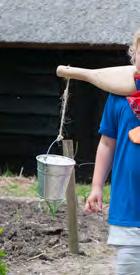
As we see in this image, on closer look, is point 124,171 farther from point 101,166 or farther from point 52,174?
point 52,174

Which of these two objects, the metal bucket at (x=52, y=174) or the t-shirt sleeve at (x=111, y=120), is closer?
the t-shirt sleeve at (x=111, y=120)

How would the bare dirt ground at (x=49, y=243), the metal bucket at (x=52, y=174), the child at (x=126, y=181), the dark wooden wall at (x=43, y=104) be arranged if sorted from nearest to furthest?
the child at (x=126, y=181), the metal bucket at (x=52, y=174), the bare dirt ground at (x=49, y=243), the dark wooden wall at (x=43, y=104)

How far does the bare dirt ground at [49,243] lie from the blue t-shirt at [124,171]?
142 cm

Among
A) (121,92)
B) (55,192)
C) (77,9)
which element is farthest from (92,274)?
(77,9)

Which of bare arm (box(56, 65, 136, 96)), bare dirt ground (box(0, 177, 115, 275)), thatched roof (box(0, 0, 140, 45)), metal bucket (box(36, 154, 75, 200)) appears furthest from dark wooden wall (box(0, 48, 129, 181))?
bare arm (box(56, 65, 136, 96))

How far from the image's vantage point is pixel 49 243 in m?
4.88

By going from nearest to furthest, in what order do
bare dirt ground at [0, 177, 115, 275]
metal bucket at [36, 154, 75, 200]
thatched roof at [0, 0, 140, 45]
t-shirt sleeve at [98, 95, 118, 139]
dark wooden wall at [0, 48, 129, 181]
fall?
t-shirt sleeve at [98, 95, 118, 139]
metal bucket at [36, 154, 75, 200]
bare dirt ground at [0, 177, 115, 275]
thatched roof at [0, 0, 140, 45]
dark wooden wall at [0, 48, 129, 181]

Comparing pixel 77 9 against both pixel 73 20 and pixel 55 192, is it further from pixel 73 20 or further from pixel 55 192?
pixel 55 192

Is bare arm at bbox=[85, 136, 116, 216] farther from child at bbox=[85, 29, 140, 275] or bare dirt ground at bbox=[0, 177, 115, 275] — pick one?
bare dirt ground at bbox=[0, 177, 115, 275]

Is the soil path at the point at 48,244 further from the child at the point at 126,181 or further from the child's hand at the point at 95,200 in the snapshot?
the child at the point at 126,181

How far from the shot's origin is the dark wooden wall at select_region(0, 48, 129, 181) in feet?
27.7

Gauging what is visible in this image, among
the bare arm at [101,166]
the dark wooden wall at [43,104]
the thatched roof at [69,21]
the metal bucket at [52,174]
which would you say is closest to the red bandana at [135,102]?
the bare arm at [101,166]

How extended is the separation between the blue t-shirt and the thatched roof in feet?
15.6

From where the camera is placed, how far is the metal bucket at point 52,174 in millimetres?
3891
